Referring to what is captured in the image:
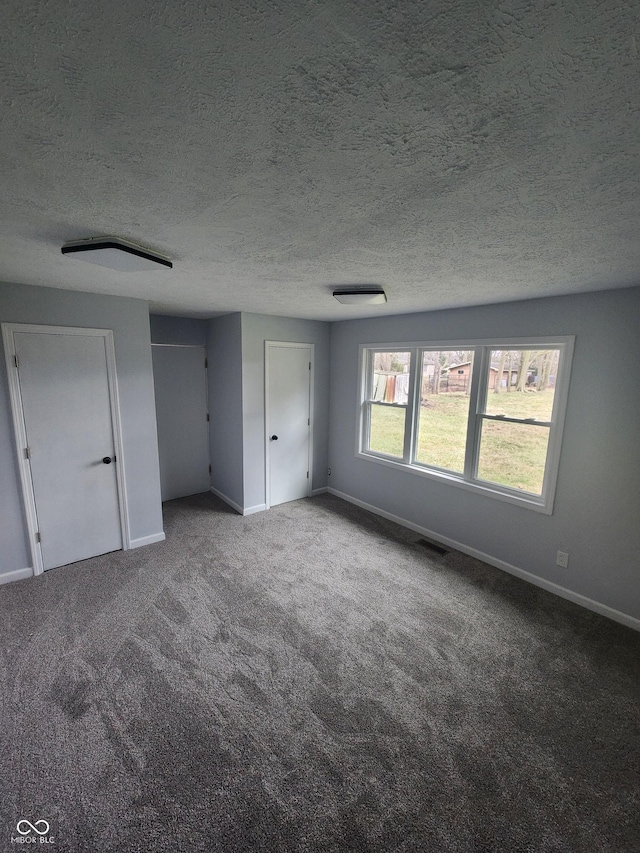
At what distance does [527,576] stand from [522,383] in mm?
1700

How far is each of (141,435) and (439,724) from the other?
3219 millimetres

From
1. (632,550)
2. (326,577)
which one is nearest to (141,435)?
(326,577)

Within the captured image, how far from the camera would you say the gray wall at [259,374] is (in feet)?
13.6

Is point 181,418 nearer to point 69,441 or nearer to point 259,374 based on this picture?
point 259,374

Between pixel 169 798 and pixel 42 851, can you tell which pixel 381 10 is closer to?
pixel 169 798

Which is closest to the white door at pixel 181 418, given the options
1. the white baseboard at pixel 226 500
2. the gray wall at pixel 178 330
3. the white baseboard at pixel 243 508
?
the gray wall at pixel 178 330

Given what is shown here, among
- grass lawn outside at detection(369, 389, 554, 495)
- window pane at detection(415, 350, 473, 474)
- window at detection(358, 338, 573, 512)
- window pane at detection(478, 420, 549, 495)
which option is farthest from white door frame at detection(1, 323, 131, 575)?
window pane at detection(478, 420, 549, 495)

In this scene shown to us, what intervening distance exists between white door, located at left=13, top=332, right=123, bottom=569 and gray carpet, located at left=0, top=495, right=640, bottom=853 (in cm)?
35

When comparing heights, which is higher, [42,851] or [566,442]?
[566,442]

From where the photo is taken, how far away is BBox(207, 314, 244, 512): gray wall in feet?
13.8

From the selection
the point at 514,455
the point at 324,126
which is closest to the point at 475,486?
the point at 514,455

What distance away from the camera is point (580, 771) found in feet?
5.60

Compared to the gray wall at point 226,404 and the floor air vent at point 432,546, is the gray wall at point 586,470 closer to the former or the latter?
the floor air vent at point 432,546

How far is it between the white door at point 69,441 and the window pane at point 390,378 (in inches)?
114
